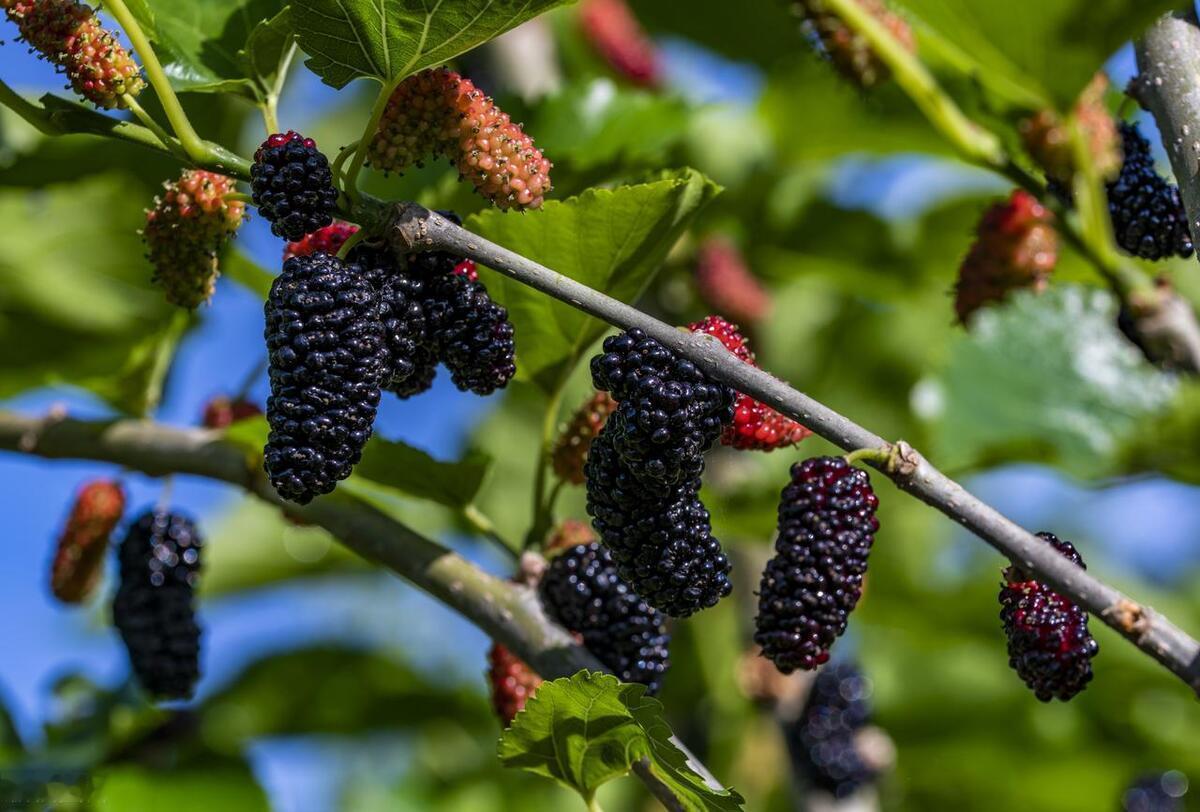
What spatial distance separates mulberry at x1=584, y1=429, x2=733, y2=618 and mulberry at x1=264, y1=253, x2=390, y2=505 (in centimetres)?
14

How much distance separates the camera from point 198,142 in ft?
2.56

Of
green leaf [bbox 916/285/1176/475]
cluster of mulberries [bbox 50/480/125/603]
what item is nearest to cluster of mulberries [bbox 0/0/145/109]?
cluster of mulberries [bbox 50/480/125/603]

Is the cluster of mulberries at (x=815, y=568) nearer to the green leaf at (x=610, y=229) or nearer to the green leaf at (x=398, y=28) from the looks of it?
the green leaf at (x=610, y=229)

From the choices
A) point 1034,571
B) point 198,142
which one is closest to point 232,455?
point 198,142

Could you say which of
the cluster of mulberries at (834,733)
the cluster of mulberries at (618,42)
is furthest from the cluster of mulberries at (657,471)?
the cluster of mulberries at (618,42)

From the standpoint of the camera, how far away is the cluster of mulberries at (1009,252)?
45.2 inches

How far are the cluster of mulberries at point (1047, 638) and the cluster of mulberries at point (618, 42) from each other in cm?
143

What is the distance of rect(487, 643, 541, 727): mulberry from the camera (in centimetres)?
103

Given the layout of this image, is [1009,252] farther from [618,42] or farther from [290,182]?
[618,42]

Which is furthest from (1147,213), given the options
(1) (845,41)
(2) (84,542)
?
(2) (84,542)

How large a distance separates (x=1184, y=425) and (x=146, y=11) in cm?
85

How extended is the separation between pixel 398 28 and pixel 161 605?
1.98 feet

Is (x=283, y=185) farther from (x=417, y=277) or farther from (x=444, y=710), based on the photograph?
(x=444, y=710)

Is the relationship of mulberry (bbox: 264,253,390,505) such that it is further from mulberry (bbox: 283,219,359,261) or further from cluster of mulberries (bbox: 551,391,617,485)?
cluster of mulberries (bbox: 551,391,617,485)
